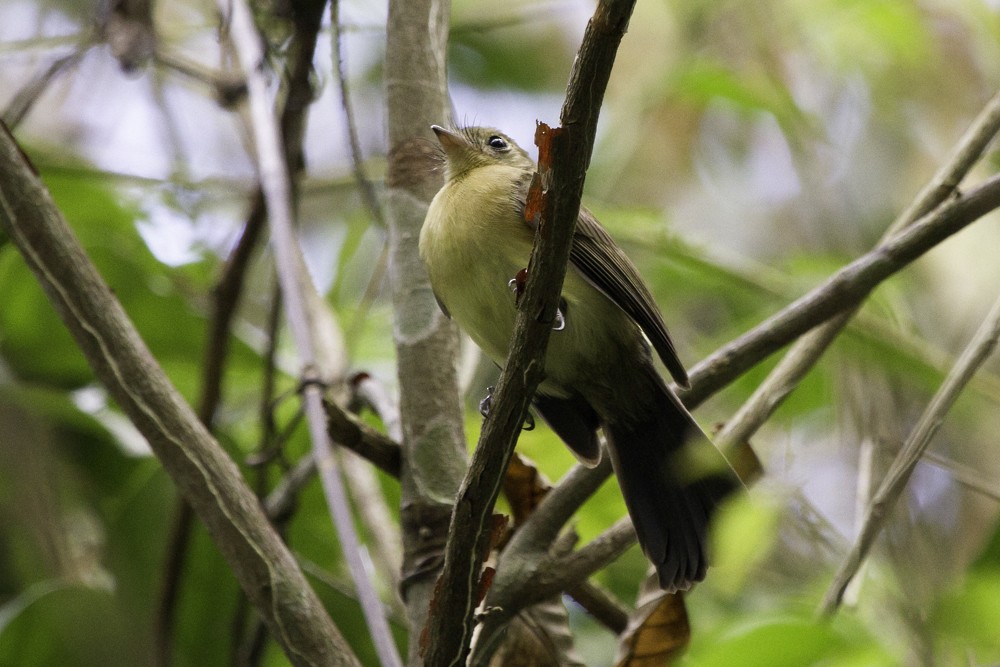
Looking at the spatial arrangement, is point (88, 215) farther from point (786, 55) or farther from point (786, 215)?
point (786, 215)

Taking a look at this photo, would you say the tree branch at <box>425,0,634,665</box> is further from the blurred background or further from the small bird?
the small bird

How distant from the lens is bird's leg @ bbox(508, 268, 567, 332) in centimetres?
181

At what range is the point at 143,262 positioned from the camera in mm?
3414

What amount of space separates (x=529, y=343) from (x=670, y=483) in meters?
0.95

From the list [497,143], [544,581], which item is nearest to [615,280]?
[544,581]

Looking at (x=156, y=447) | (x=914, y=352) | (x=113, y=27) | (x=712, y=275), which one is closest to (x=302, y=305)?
(x=156, y=447)

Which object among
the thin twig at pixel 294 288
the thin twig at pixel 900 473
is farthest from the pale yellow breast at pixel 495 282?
the thin twig at pixel 900 473

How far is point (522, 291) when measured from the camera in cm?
177

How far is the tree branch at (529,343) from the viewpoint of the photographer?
4.92ft

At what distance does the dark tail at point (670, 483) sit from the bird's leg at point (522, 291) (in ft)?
1.13

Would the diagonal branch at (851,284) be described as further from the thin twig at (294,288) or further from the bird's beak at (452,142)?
the bird's beak at (452,142)

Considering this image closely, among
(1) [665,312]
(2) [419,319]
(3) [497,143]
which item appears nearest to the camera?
(2) [419,319]

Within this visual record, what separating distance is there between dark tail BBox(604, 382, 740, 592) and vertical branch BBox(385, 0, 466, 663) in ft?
1.40

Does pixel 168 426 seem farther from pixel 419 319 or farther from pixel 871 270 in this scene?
pixel 871 270
